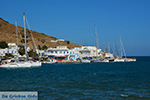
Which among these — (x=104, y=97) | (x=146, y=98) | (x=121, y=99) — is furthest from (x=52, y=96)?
(x=146, y=98)

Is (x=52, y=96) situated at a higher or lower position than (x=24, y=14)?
lower

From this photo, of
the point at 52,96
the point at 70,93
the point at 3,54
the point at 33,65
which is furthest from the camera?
the point at 3,54

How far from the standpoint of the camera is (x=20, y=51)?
333ft

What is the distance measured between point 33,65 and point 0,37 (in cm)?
10239

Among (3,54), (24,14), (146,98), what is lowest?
(146,98)

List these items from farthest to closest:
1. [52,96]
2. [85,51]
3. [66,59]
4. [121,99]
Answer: [85,51] → [66,59] → [52,96] → [121,99]

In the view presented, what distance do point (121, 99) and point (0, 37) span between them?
14721 cm

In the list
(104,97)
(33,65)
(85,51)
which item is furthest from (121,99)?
(85,51)

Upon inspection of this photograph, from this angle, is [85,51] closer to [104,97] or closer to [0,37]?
[0,37]

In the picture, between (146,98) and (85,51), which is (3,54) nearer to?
(85,51)

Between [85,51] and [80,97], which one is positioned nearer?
[80,97]

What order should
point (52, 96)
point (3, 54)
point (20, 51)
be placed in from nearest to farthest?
1. point (52, 96)
2. point (3, 54)
3. point (20, 51)

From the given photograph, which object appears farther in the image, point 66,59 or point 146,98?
point 66,59

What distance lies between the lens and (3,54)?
9381 centimetres
